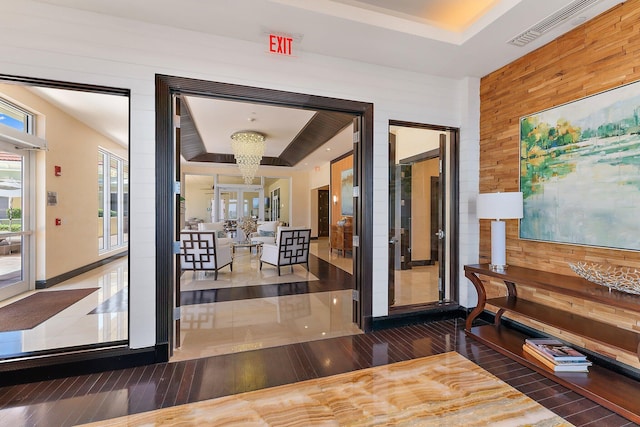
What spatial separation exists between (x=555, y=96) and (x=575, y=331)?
2221 mm

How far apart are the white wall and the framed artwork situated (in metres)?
5.23

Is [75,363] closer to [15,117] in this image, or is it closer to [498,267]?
[498,267]

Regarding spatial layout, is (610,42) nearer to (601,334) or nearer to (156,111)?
(601,334)

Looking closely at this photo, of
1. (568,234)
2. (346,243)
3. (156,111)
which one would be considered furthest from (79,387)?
(346,243)

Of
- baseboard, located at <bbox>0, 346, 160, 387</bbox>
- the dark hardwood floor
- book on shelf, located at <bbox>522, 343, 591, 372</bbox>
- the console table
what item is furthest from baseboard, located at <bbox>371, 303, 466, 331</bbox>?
baseboard, located at <bbox>0, 346, 160, 387</bbox>

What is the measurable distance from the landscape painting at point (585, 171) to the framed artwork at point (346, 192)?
18.3 ft

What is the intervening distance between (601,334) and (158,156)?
4.00 metres

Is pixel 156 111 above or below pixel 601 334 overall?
above

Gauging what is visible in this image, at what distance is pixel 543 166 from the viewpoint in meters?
2.89

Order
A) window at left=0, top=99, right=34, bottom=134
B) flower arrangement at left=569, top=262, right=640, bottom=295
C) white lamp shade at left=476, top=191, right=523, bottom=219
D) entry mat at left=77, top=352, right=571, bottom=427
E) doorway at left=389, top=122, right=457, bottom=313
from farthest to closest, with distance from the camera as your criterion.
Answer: window at left=0, top=99, right=34, bottom=134 → doorway at left=389, top=122, right=457, bottom=313 → white lamp shade at left=476, top=191, right=523, bottom=219 → flower arrangement at left=569, top=262, right=640, bottom=295 → entry mat at left=77, top=352, right=571, bottom=427

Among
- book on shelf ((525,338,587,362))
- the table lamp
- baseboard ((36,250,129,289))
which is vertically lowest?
book on shelf ((525,338,587,362))

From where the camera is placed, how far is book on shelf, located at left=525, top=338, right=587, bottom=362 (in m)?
2.31

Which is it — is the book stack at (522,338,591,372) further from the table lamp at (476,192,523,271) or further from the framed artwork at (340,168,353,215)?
the framed artwork at (340,168,353,215)

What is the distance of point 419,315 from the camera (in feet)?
11.3
